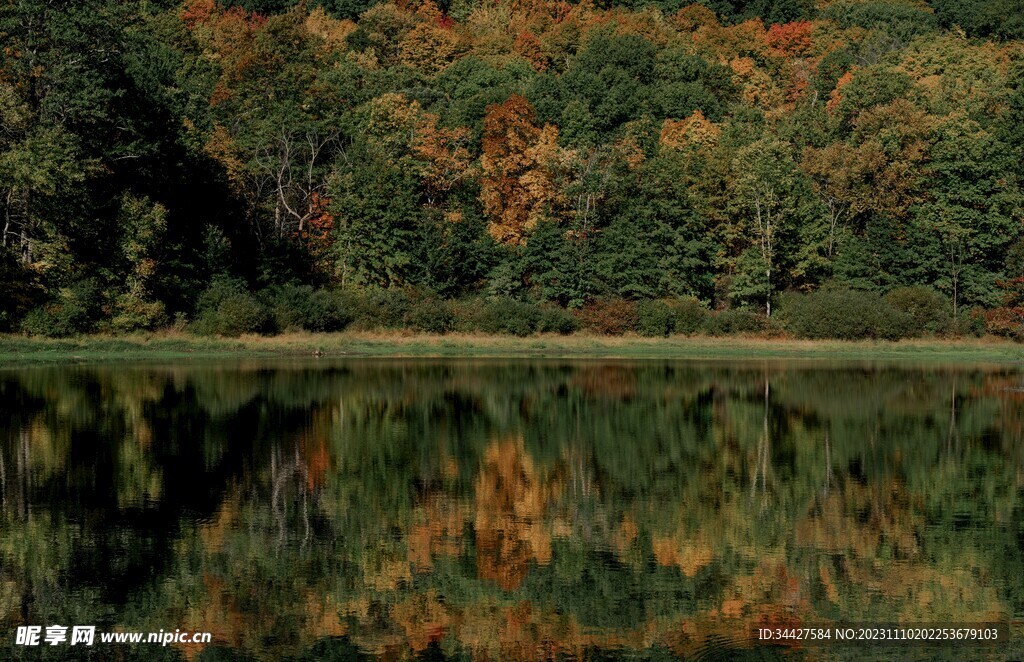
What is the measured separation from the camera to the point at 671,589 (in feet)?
52.4

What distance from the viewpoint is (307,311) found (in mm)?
72188

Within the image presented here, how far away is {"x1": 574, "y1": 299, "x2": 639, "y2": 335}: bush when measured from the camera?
75.8m

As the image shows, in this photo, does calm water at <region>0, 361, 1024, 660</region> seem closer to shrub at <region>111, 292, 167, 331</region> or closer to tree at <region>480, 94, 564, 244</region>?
shrub at <region>111, 292, 167, 331</region>

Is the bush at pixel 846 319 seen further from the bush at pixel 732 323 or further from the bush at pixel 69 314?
the bush at pixel 69 314

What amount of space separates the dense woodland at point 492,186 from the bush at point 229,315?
209mm

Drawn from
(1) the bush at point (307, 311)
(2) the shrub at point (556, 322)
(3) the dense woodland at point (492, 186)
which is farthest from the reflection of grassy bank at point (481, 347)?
(3) the dense woodland at point (492, 186)

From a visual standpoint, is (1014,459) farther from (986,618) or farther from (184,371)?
(184,371)

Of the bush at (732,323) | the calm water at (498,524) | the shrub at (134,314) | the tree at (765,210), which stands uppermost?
the tree at (765,210)

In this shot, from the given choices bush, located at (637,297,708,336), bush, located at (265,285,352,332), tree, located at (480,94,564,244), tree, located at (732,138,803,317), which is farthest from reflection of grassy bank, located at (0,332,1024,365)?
tree, located at (480,94,564,244)

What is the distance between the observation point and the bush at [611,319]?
2982 inches

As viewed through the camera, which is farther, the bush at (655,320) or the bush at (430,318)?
the bush at (655,320)

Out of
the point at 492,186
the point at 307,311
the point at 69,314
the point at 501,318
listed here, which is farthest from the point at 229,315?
the point at 492,186

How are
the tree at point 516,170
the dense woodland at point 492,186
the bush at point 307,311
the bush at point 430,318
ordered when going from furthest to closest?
the tree at point 516,170 < the bush at point 430,318 < the bush at point 307,311 < the dense woodland at point 492,186

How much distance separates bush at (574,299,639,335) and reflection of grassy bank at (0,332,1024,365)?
1.35 m
